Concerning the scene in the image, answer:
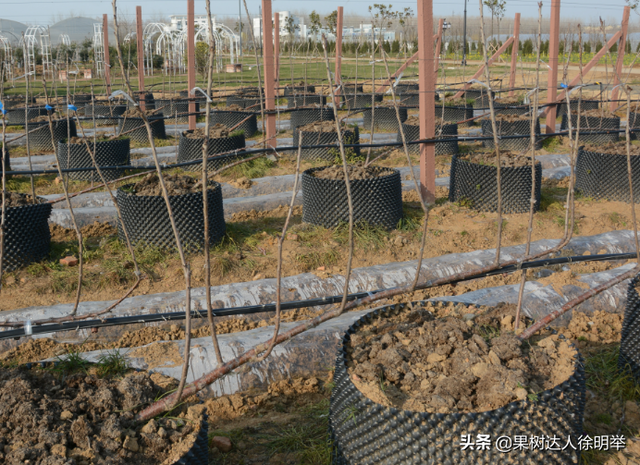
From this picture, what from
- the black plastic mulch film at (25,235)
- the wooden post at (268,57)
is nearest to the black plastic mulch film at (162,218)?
the black plastic mulch film at (25,235)

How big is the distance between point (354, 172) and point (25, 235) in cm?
292

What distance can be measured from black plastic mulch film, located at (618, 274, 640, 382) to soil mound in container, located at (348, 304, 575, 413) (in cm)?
78

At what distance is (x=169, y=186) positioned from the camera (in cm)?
474

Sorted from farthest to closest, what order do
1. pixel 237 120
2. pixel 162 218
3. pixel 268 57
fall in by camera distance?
pixel 237 120 → pixel 268 57 → pixel 162 218

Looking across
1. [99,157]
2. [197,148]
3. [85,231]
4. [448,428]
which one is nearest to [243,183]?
[197,148]

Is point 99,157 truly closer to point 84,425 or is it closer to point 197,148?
point 197,148

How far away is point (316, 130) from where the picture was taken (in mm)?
7730

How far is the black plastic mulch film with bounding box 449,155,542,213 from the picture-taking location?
5.44 metres

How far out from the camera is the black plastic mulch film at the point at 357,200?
16.1 feet

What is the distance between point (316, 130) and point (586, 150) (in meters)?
3.48

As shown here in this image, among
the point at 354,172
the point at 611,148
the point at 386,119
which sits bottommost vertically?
the point at 354,172

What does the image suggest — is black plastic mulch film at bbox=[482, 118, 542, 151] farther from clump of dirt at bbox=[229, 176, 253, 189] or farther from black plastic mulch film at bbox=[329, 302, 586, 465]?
black plastic mulch film at bbox=[329, 302, 586, 465]

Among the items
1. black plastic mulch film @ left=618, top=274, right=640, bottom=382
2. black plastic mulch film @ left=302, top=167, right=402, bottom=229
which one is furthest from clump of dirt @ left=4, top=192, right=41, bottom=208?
black plastic mulch film @ left=618, top=274, right=640, bottom=382

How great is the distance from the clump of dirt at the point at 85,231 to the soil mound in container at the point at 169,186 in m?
0.65
